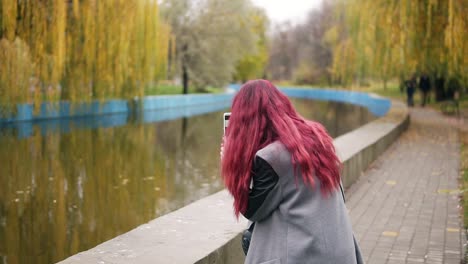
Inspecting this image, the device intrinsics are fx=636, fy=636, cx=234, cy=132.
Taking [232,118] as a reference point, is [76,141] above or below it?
below

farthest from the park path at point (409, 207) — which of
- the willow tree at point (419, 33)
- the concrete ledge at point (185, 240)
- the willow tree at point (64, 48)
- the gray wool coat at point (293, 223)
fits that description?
the willow tree at point (64, 48)

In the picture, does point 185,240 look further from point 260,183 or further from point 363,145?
point 363,145

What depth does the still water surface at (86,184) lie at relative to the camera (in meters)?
7.73

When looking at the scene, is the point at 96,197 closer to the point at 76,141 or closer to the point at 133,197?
the point at 133,197

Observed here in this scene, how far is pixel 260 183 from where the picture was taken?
2.59m

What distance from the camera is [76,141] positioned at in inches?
695

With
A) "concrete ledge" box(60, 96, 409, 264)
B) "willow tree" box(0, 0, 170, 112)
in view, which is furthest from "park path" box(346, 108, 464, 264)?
"willow tree" box(0, 0, 170, 112)

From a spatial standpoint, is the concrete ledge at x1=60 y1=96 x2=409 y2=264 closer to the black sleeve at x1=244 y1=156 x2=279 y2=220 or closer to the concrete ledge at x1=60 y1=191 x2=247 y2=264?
the concrete ledge at x1=60 y1=191 x2=247 y2=264

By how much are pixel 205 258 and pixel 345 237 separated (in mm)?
1480

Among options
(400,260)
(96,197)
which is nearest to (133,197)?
(96,197)

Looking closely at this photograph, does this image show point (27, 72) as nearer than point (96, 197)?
No

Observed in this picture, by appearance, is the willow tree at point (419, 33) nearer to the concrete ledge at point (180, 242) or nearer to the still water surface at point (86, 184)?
the still water surface at point (86, 184)

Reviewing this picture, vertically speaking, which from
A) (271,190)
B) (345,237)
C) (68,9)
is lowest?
(345,237)

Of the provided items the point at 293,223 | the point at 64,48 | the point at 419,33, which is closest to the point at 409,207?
the point at 293,223
